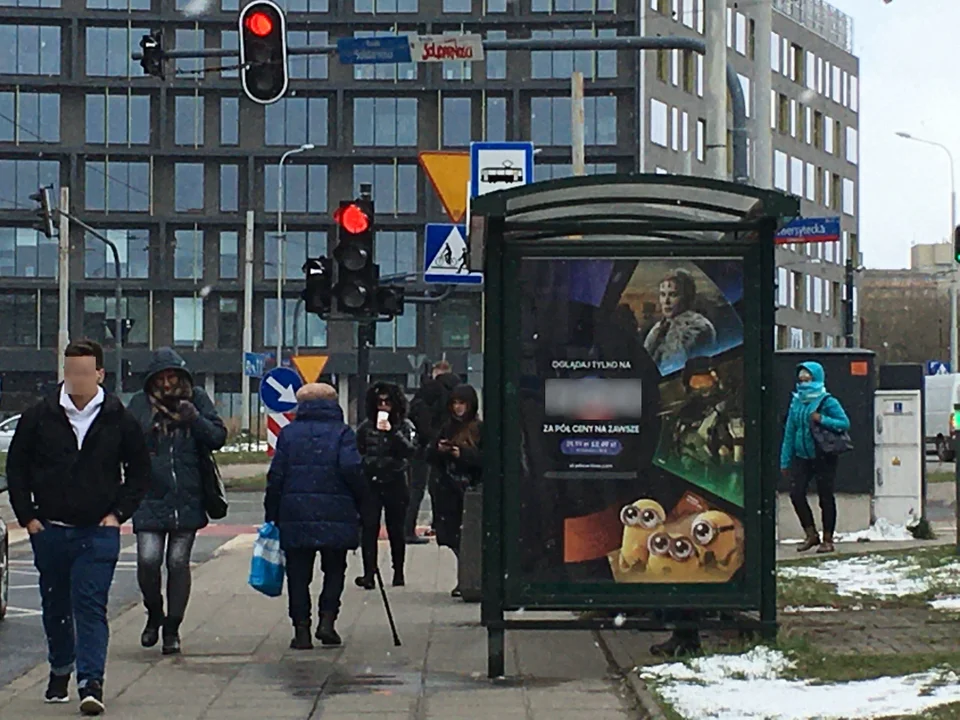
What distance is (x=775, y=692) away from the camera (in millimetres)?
9070

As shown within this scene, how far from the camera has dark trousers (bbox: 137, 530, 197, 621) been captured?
11.7 meters

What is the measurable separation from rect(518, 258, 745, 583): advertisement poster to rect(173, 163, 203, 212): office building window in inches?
2594

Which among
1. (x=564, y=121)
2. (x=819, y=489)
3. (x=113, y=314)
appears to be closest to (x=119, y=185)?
(x=113, y=314)

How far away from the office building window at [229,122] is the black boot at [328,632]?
64.0 meters

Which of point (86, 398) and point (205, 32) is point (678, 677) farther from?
point (205, 32)

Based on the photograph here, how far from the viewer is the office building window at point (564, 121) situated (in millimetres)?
73062

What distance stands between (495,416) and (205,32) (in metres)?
64.8

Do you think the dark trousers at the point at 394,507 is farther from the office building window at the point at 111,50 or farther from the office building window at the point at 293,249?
the office building window at the point at 111,50

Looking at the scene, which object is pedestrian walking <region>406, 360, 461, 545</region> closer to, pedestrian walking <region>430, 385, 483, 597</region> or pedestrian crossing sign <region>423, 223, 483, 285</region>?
pedestrian crossing sign <region>423, 223, 483, 285</region>

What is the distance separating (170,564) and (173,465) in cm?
69

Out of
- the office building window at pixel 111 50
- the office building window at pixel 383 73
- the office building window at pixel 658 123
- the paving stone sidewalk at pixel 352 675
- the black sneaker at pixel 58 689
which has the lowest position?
the paving stone sidewalk at pixel 352 675

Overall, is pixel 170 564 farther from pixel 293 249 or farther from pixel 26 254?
pixel 26 254

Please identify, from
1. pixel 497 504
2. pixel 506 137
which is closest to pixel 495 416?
pixel 497 504

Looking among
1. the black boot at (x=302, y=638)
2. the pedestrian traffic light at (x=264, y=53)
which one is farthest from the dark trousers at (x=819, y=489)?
the black boot at (x=302, y=638)
